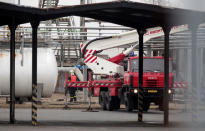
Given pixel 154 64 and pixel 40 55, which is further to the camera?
pixel 40 55

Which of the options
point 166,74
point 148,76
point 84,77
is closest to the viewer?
point 166,74

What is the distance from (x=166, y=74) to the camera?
62.3 ft

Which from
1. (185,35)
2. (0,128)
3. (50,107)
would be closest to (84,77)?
(50,107)

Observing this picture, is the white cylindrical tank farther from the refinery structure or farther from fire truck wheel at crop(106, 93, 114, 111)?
fire truck wheel at crop(106, 93, 114, 111)

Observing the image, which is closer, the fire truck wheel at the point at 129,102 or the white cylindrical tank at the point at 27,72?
the fire truck wheel at the point at 129,102

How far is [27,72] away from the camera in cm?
2764

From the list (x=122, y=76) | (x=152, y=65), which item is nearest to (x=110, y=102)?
(x=122, y=76)

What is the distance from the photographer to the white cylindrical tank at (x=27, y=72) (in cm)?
2766

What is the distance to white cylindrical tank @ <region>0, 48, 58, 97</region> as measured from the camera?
27.7 m

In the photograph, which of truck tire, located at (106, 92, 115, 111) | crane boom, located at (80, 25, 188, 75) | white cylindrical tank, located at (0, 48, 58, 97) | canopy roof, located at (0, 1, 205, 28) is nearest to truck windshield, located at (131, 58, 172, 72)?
truck tire, located at (106, 92, 115, 111)

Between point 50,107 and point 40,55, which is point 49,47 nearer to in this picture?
point 40,55

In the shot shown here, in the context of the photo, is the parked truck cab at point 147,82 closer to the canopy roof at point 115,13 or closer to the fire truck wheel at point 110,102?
the fire truck wheel at point 110,102

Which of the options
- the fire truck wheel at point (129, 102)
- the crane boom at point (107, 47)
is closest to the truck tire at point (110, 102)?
the fire truck wheel at point (129, 102)

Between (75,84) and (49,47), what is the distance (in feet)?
7.83
